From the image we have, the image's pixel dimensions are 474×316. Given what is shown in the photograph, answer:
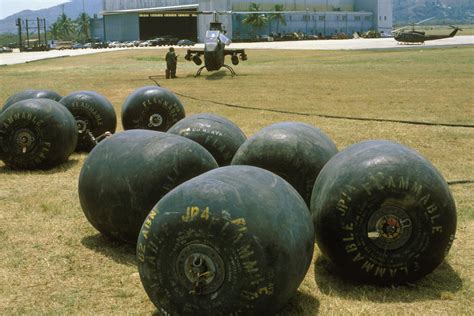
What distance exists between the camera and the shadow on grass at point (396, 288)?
238 inches

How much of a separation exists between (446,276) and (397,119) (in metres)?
11.9

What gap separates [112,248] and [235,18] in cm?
13408

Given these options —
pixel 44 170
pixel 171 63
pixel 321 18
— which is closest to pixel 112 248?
pixel 44 170

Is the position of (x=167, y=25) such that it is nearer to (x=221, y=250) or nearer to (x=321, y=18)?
(x=321, y=18)

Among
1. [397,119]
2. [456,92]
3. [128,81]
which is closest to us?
[397,119]

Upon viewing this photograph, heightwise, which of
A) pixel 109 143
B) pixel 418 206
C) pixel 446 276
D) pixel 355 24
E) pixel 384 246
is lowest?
pixel 446 276

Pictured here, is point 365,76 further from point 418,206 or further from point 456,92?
point 418,206

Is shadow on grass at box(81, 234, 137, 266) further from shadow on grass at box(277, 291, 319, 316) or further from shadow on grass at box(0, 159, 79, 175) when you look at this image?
shadow on grass at box(0, 159, 79, 175)

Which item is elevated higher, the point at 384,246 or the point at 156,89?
the point at 156,89

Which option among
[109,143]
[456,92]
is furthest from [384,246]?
[456,92]

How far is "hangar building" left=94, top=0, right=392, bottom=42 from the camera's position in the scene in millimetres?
132250

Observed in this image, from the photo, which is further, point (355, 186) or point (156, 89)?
point (156, 89)

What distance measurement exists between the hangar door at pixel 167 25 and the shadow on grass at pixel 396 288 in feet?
437

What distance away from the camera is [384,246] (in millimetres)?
6086
